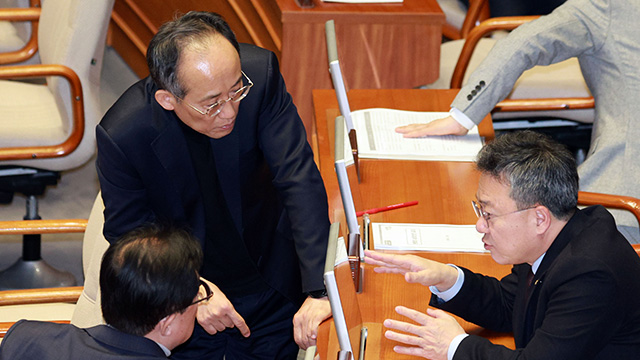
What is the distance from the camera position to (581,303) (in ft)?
5.03

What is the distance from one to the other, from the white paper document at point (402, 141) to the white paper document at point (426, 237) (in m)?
0.36

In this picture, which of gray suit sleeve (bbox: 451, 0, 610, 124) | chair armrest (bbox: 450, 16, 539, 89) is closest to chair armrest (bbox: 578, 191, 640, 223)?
gray suit sleeve (bbox: 451, 0, 610, 124)

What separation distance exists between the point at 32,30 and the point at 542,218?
108 inches

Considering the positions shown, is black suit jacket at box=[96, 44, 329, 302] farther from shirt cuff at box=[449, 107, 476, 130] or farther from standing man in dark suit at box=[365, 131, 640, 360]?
shirt cuff at box=[449, 107, 476, 130]

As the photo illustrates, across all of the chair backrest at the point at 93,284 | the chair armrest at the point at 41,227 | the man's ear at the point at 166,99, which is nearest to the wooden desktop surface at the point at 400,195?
the man's ear at the point at 166,99

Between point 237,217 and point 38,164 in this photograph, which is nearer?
point 237,217

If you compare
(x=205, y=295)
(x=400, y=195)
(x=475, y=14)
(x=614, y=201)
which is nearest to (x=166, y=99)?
(x=205, y=295)

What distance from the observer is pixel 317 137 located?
2688 millimetres

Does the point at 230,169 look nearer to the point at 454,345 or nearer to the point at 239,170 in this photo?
the point at 239,170

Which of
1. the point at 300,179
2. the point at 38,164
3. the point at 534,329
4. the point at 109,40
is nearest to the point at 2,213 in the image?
the point at 38,164

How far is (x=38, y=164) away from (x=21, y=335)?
161cm

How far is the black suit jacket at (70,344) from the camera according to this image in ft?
4.92

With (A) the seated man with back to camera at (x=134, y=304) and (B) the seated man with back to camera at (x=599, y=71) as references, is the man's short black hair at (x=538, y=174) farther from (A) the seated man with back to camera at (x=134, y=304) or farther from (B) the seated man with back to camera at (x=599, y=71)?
(B) the seated man with back to camera at (x=599, y=71)

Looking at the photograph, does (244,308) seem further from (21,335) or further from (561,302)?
(561,302)
